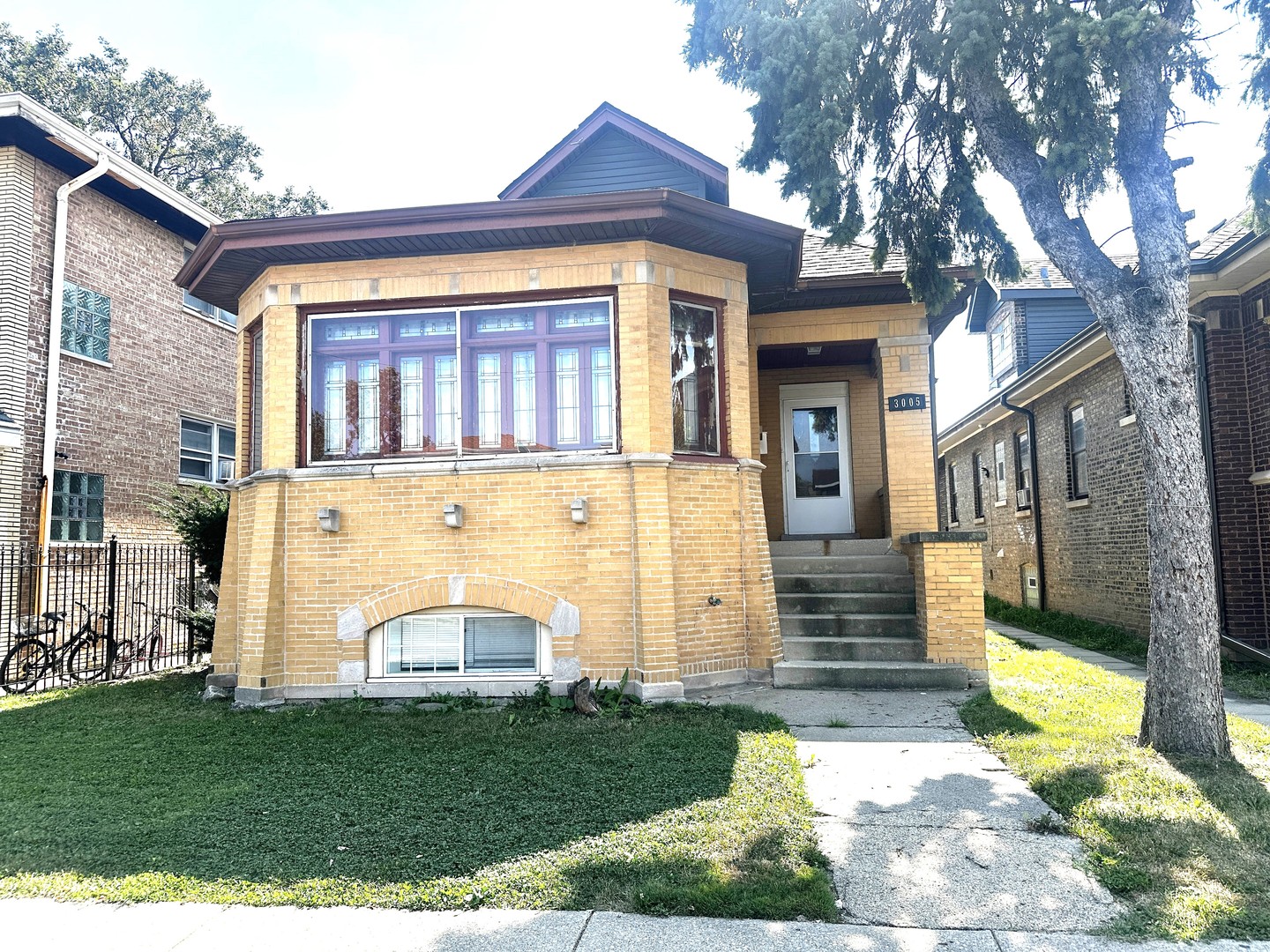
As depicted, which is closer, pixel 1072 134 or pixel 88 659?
pixel 1072 134

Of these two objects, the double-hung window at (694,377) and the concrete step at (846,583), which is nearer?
the double-hung window at (694,377)

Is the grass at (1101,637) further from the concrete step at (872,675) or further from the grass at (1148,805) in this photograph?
the concrete step at (872,675)

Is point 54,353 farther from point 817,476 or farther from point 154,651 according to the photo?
point 817,476

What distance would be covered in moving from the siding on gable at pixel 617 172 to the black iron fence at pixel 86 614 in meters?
7.23

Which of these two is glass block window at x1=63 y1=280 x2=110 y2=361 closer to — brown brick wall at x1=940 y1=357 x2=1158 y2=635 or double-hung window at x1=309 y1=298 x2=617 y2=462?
double-hung window at x1=309 y1=298 x2=617 y2=462

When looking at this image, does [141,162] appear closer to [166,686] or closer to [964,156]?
[166,686]

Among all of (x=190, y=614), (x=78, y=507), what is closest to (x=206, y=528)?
(x=190, y=614)

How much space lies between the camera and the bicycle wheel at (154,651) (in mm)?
11059

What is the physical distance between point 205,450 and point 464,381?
9.77 meters

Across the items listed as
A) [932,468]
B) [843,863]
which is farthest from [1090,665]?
A: [843,863]

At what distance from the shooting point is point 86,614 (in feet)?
39.1

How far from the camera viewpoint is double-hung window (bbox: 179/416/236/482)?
14.9 meters

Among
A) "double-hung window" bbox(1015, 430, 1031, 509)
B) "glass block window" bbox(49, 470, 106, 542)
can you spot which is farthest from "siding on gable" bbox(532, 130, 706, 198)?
"double-hung window" bbox(1015, 430, 1031, 509)

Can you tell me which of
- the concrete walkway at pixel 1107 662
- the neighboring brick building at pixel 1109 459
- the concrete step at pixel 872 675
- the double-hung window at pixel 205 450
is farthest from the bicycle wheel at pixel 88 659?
the neighboring brick building at pixel 1109 459
